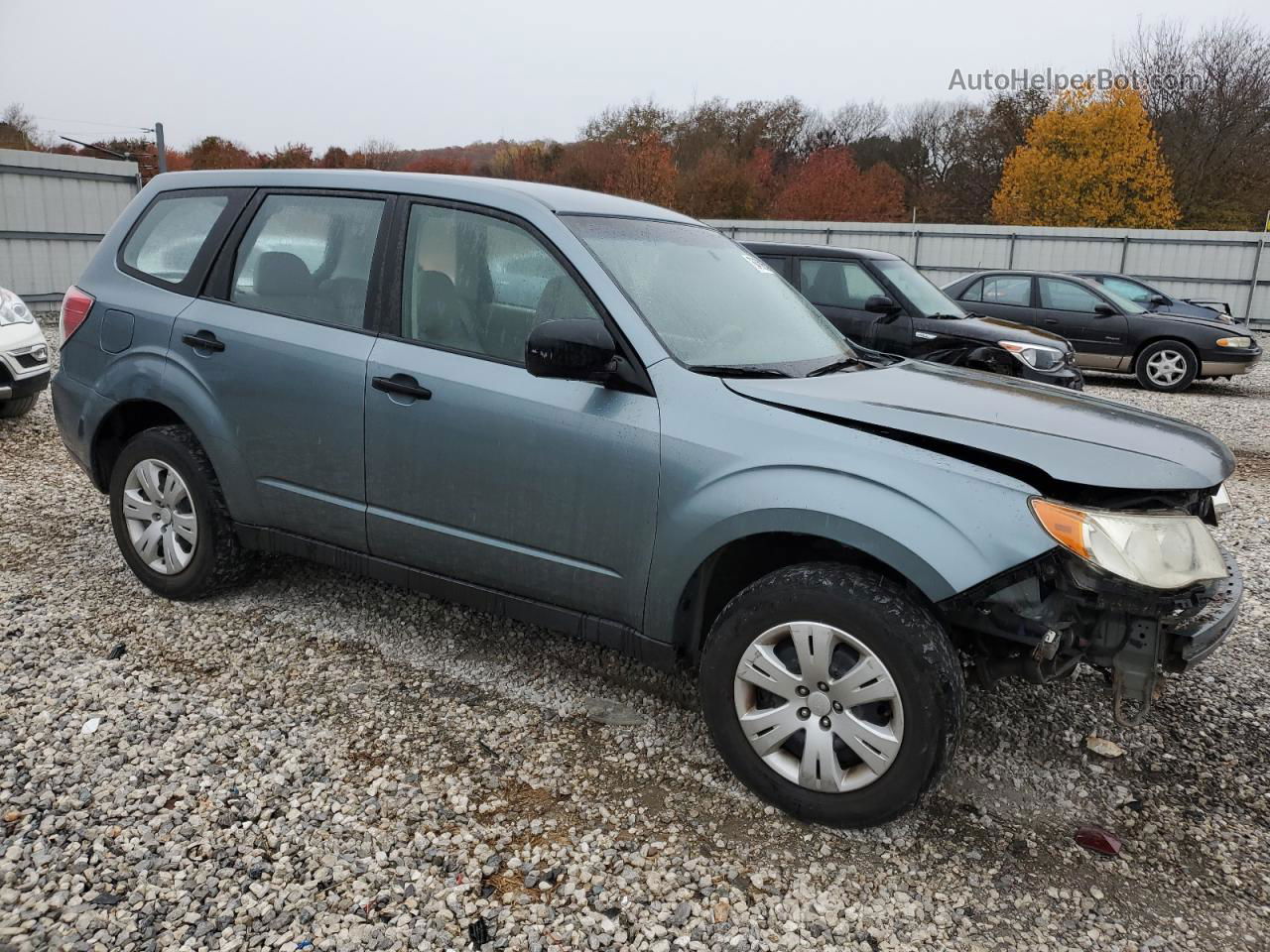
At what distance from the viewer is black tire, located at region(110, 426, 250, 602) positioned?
12.6ft

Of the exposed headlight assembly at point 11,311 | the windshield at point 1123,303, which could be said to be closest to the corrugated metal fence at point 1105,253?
the windshield at point 1123,303

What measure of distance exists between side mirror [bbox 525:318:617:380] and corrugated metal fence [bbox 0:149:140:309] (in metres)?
15.7

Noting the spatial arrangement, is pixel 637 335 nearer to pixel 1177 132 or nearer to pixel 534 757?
pixel 534 757

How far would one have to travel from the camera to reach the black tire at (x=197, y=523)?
3836 mm

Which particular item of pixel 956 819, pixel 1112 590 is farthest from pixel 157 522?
pixel 1112 590

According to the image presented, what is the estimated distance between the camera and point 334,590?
173 inches

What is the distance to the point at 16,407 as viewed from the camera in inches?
298

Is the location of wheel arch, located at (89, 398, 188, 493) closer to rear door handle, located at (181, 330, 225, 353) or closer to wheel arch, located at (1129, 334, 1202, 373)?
rear door handle, located at (181, 330, 225, 353)

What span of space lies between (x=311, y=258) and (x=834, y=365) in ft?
6.89

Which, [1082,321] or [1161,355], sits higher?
[1082,321]

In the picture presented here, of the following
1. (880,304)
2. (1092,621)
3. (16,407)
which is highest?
(880,304)

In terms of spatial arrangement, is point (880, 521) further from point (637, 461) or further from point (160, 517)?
point (160, 517)

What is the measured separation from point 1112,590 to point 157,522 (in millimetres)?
3727

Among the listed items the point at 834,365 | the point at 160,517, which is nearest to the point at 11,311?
the point at 160,517
